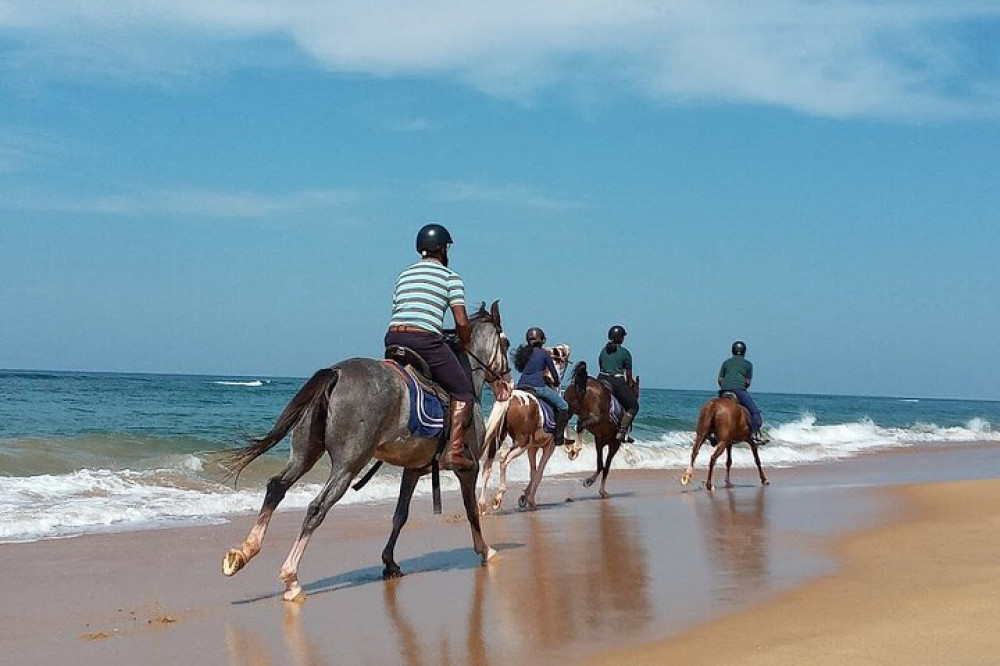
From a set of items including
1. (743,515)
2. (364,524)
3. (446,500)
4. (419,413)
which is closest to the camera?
(419,413)

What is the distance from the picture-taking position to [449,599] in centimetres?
781

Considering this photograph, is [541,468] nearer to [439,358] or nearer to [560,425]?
[560,425]

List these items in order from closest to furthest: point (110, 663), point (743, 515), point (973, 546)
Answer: point (110, 663) < point (973, 546) < point (743, 515)

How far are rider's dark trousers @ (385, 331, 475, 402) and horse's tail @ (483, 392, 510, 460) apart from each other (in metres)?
4.52

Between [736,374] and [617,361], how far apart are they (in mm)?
2243

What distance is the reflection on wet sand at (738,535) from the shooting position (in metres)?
8.65

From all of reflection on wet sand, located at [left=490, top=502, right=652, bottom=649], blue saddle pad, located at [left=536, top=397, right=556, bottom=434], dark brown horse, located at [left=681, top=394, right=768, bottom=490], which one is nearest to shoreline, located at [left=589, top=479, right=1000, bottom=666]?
reflection on wet sand, located at [left=490, top=502, right=652, bottom=649]

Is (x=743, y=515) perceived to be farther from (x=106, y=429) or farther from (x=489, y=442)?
(x=106, y=429)

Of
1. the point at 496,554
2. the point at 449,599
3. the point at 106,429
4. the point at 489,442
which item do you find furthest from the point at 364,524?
the point at 106,429

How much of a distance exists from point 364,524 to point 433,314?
4.89 metres

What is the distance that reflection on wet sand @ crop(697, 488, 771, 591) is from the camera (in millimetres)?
8648

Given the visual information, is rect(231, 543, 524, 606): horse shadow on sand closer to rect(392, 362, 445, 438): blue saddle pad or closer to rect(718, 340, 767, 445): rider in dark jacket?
rect(392, 362, 445, 438): blue saddle pad

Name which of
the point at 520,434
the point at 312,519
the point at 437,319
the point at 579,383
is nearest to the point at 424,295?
the point at 437,319

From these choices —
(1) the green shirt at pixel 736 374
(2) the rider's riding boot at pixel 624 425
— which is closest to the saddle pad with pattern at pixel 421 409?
(2) the rider's riding boot at pixel 624 425
